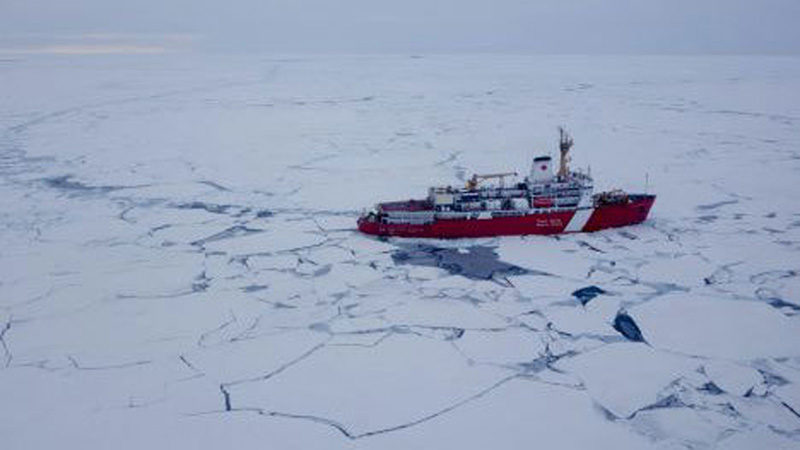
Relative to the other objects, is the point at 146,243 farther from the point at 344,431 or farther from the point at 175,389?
the point at 344,431

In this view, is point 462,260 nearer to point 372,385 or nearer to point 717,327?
point 717,327

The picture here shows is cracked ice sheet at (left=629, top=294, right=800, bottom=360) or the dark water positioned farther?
the dark water

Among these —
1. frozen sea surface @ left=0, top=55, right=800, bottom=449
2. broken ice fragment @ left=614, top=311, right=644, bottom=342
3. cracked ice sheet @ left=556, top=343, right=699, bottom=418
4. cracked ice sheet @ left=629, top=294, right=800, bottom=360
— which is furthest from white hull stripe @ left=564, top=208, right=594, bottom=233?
cracked ice sheet @ left=556, top=343, right=699, bottom=418

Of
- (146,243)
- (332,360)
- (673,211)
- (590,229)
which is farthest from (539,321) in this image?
(146,243)

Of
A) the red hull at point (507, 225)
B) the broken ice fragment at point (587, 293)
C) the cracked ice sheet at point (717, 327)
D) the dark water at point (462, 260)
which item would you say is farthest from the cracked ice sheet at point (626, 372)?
the red hull at point (507, 225)

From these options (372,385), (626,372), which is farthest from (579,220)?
(372,385)

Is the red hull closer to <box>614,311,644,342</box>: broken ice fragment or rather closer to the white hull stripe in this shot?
the white hull stripe
